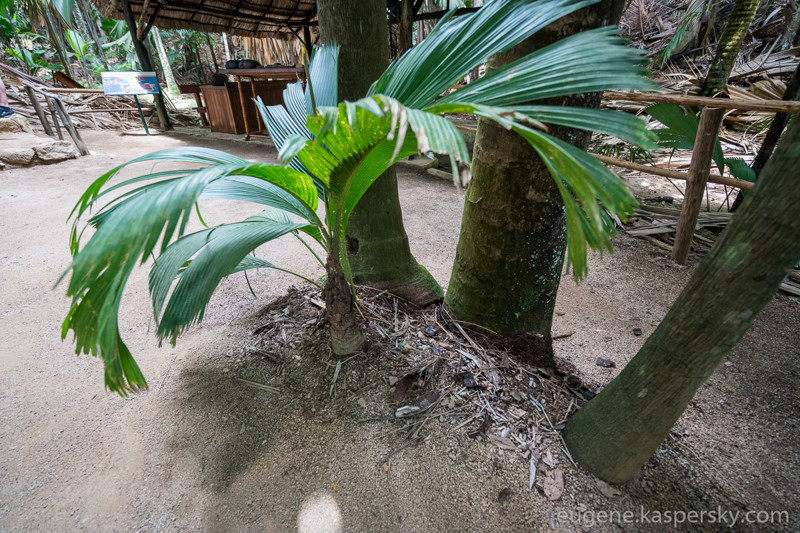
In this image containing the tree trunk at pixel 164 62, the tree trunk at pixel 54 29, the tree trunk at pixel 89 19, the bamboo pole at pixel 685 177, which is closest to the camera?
the bamboo pole at pixel 685 177

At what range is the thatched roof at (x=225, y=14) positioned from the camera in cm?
558

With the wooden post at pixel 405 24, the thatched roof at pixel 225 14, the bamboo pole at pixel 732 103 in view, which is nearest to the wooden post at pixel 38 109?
the thatched roof at pixel 225 14

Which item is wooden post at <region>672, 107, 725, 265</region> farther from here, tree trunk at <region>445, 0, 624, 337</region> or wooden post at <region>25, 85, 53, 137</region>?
wooden post at <region>25, 85, 53, 137</region>

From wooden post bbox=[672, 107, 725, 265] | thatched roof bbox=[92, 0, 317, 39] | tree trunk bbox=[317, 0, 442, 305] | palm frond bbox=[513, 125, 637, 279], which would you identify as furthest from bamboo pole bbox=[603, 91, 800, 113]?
thatched roof bbox=[92, 0, 317, 39]

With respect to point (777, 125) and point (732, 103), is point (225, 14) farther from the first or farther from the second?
point (777, 125)

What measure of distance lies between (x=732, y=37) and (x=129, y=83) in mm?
7505

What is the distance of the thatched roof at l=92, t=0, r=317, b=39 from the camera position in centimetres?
558

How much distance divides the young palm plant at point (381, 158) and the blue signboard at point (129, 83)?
19.7 ft

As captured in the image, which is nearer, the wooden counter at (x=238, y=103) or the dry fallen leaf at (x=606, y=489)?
the dry fallen leaf at (x=606, y=489)

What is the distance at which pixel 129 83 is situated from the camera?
17.0ft

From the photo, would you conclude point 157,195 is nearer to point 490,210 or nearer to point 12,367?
point 490,210

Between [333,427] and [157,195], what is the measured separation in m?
0.85

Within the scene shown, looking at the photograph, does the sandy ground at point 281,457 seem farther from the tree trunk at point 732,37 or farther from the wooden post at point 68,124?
the wooden post at point 68,124

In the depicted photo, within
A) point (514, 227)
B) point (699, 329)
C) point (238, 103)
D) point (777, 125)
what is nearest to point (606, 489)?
point (699, 329)
